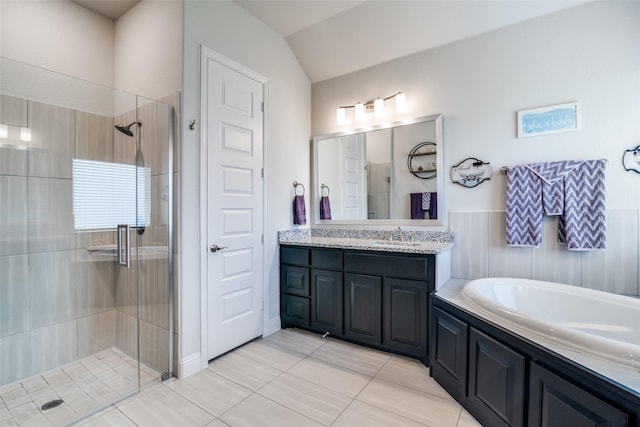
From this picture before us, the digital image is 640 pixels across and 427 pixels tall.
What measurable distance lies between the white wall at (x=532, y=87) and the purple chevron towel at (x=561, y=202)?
0.36 feet

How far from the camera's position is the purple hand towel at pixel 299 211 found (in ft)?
10.5

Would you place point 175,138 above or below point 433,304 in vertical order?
above

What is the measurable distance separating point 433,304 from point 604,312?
3.33 ft

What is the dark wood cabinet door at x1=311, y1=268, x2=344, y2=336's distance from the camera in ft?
8.89

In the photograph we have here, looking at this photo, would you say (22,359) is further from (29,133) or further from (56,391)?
(29,133)

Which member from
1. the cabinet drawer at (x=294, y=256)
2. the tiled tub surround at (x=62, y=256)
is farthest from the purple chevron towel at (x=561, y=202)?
the tiled tub surround at (x=62, y=256)

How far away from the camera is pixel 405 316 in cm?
238

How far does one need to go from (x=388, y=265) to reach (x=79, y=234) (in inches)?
97.8

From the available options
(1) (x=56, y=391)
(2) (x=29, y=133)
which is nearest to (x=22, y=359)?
(1) (x=56, y=391)

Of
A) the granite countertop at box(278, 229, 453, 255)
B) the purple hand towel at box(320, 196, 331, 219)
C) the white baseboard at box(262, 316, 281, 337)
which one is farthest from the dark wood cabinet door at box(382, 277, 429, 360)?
the purple hand towel at box(320, 196, 331, 219)

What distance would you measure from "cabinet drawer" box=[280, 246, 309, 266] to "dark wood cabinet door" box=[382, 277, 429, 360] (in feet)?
2.73

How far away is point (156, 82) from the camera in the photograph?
2324 mm

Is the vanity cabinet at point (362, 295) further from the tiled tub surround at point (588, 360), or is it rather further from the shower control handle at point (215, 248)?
the shower control handle at point (215, 248)

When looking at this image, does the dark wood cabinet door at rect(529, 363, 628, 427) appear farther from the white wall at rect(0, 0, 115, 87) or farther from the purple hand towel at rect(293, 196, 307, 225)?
the white wall at rect(0, 0, 115, 87)
